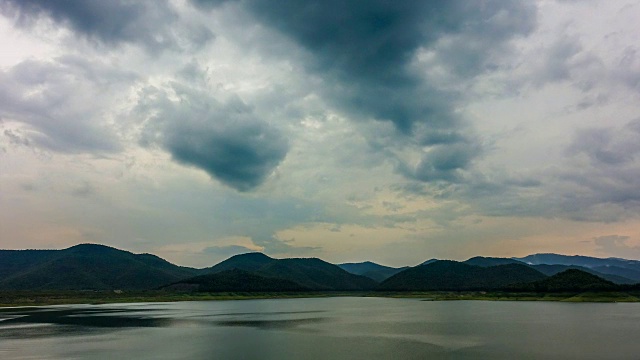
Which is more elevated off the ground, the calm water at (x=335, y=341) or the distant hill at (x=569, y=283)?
the distant hill at (x=569, y=283)

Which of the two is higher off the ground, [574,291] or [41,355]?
[574,291]

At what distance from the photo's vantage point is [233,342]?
2291 inches

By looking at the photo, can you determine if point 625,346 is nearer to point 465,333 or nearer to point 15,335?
point 465,333

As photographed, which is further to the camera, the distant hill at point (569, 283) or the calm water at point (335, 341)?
the distant hill at point (569, 283)

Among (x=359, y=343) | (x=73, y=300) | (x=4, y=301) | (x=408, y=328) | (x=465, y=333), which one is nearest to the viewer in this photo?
(x=359, y=343)

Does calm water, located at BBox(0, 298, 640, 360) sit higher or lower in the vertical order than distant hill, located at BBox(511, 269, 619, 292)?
lower

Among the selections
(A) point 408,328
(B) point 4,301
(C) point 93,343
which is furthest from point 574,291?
(B) point 4,301

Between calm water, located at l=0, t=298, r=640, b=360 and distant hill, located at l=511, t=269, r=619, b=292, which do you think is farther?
distant hill, located at l=511, t=269, r=619, b=292

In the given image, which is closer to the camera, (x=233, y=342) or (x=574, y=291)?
(x=233, y=342)

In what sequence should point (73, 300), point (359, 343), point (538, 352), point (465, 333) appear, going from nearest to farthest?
point (538, 352), point (359, 343), point (465, 333), point (73, 300)

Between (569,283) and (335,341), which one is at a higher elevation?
(569,283)

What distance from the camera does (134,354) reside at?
4891 centimetres

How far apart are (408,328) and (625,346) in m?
31.1

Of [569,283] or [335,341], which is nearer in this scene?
[335,341]
